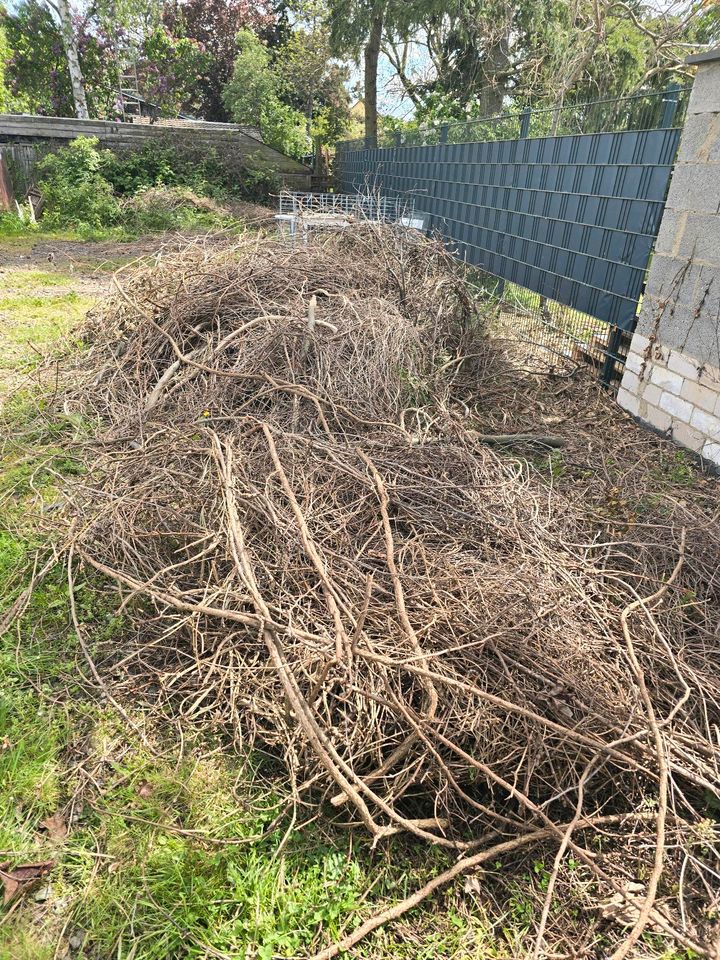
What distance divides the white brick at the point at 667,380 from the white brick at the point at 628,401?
0.85ft

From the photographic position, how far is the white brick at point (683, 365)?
427 cm

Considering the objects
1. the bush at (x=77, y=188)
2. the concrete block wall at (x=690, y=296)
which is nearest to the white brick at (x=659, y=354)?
the concrete block wall at (x=690, y=296)

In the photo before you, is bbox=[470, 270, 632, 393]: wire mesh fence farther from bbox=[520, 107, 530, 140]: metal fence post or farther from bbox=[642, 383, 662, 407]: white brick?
bbox=[520, 107, 530, 140]: metal fence post

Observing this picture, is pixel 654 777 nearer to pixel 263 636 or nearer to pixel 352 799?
pixel 352 799

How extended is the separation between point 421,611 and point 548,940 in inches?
43.0

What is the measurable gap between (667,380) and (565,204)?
2.62 m

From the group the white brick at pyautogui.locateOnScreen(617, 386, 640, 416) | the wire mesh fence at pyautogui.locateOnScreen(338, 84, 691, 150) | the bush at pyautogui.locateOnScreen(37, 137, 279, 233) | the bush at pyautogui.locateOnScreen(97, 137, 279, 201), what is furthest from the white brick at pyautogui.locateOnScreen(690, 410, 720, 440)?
the bush at pyautogui.locateOnScreen(97, 137, 279, 201)

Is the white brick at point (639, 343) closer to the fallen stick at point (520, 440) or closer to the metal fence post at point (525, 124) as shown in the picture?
the fallen stick at point (520, 440)

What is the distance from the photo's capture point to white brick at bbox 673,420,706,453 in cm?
427

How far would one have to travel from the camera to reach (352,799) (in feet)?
6.48

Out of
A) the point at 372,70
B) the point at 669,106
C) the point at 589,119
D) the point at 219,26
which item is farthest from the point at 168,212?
the point at 219,26

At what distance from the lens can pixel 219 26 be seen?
970 inches

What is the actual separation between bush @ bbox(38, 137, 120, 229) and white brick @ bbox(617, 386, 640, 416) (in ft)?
35.7

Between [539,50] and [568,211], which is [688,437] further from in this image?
[539,50]
